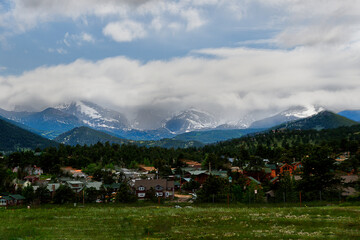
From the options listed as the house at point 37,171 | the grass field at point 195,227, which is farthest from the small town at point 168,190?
the grass field at point 195,227

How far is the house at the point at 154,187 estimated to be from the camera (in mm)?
132000

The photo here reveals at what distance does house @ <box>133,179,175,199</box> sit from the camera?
132000mm

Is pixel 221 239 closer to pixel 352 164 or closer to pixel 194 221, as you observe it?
pixel 194 221

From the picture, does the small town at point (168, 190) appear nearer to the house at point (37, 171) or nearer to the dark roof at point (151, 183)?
the dark roof at point (151, 183)

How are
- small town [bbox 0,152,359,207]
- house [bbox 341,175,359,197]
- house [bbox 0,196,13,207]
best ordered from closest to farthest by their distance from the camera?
house [bbox 341,175,359,197]
small town [bbox 0,152,359,207]
house [bbox 0,196,13,207]

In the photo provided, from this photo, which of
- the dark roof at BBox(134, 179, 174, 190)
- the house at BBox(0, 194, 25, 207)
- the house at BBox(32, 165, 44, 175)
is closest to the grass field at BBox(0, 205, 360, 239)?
the house at BBox(0, 194, 25, 207)

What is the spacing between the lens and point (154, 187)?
134125 mm

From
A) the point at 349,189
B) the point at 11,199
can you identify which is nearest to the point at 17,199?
the point at 11,199

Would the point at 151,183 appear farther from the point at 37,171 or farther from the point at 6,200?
the point at 37,171

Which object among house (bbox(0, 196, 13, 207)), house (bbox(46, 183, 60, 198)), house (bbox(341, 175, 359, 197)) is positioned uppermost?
house (bbox(341, 175, 359, 197))

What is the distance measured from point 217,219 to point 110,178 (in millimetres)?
118910

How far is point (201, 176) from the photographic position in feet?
538

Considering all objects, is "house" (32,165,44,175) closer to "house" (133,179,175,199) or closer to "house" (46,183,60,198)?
"house" (46,183,60,198)

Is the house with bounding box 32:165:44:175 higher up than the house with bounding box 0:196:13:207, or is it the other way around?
the house with bounding box 32:165:44:175
